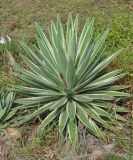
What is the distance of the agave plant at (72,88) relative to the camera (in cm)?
505

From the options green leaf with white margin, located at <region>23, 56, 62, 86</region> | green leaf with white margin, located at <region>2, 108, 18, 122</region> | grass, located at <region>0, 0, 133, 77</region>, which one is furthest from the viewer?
grass, located at <region>0, 0, 133, 77</region>

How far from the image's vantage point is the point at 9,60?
253 inches

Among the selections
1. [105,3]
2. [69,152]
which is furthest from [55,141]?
[105,3]

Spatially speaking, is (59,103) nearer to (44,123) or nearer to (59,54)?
(44,123)

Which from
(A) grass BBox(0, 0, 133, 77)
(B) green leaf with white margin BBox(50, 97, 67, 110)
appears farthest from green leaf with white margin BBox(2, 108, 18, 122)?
(A) grass BBox(0, 0, 133, 77)

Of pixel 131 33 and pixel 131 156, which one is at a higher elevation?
pixel 131 33

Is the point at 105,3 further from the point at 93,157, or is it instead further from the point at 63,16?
the point at 93,157

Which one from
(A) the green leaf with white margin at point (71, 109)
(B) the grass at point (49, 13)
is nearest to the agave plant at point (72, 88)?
(A) the green leaf with white margin at point (71, 109)

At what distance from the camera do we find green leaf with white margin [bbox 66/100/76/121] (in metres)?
4.95

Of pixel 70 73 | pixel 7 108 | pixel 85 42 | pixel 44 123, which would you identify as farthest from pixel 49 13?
pixel 44 123

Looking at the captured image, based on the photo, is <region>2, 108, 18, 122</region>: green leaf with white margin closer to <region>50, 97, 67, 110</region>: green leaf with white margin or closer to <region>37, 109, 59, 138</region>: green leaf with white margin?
<region>37, 109, 59, 138</region>: green leaf with white margin

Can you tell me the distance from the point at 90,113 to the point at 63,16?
147 inches

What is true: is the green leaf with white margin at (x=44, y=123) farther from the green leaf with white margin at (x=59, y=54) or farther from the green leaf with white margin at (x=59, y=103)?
the green leaf with white margin at (x=59, y=54)

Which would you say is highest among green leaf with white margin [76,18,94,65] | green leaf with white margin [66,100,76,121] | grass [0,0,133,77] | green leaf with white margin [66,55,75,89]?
grass [0,0,133,77]
